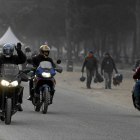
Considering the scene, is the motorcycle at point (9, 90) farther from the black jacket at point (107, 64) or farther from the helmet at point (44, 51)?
the black jacket at point (107, 64)

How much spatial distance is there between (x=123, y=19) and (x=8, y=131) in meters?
54.6

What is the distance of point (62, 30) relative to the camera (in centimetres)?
8525

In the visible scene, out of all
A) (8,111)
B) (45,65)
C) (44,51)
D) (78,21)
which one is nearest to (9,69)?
(8,111)

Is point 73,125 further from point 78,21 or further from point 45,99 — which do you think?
point 78,21

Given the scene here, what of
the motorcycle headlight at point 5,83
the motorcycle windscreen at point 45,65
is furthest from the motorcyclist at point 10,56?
the motorcycle windscreen at point 45,65

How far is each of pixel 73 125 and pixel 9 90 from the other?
1.38 m

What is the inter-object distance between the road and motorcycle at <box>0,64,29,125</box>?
0.25 metres

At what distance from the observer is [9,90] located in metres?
11.2

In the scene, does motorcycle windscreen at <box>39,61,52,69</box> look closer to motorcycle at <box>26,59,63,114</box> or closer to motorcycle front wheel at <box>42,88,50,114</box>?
motorcycle at <box>26,59,63,114</box>

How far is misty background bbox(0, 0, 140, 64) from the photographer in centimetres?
6166

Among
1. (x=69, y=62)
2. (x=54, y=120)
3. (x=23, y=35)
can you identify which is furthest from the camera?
(x=23, y=35)

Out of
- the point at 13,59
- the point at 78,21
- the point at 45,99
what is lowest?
the point at 45,99

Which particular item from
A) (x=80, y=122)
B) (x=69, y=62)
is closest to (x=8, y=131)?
(x=80, y=122)

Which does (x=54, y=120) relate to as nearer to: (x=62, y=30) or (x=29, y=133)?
(x=29, y=133)
